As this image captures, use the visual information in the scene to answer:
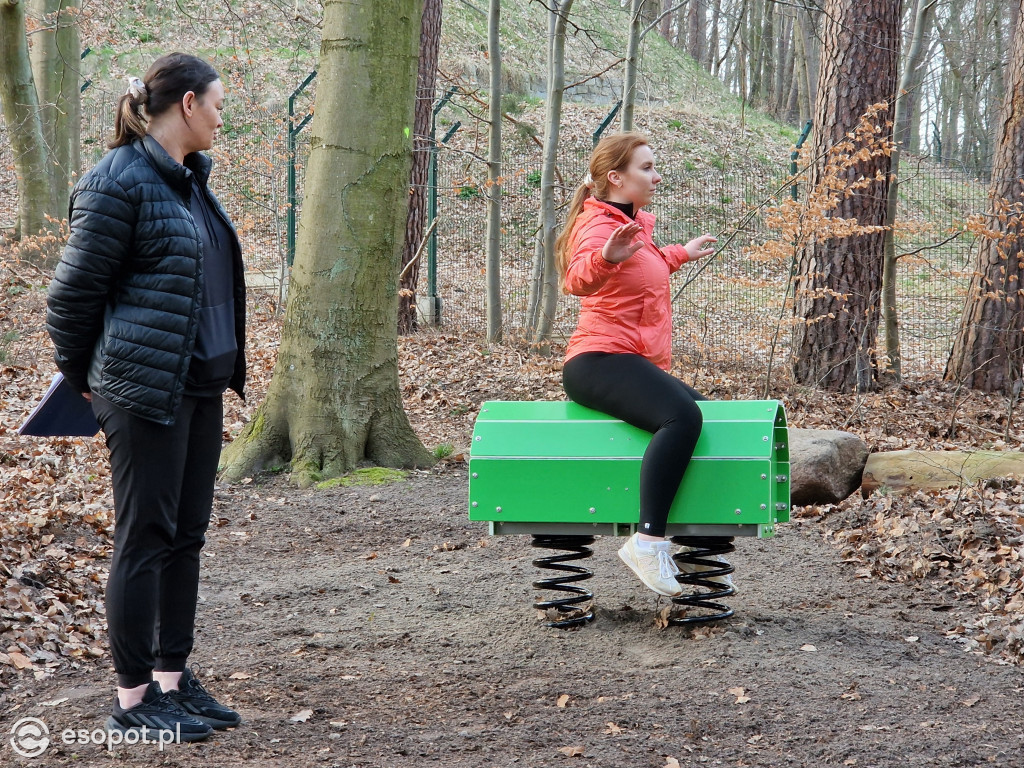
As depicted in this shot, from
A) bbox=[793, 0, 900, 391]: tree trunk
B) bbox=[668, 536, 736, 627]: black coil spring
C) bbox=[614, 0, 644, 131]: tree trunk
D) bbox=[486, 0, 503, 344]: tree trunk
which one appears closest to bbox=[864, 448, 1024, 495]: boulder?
bbox=[668, 536, 736, 627]: black coil spring

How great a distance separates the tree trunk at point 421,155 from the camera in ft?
42.1

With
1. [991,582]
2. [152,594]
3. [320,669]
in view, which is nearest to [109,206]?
[152,594]

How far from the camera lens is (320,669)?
12.7 ft

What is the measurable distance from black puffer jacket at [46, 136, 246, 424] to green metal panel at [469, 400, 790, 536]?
155 cm

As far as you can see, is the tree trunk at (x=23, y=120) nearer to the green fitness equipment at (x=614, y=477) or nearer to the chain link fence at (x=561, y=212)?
the chain link fence at (x=561, y=212)

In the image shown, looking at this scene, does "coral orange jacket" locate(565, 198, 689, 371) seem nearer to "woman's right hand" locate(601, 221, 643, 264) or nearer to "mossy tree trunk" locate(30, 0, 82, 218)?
"woman's right hand" locate(601, 221, 643, 264)

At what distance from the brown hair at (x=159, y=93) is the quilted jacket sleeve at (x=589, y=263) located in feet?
5.18

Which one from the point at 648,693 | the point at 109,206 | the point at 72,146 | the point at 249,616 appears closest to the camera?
the point at 109,206

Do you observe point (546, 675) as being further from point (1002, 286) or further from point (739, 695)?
point (1002, 286)

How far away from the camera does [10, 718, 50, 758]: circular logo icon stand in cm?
295

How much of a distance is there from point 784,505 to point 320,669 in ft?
6.85

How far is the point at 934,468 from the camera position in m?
6.46

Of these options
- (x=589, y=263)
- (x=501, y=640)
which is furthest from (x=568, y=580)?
(x=589, y=263)

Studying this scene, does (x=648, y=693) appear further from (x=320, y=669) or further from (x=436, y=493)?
(x=436, y=493)
